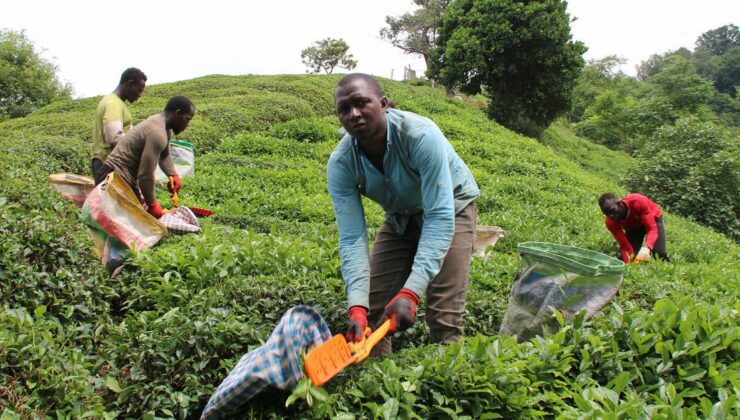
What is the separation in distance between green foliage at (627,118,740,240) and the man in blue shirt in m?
13.2

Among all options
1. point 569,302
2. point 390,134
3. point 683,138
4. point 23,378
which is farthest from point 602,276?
point 683,138

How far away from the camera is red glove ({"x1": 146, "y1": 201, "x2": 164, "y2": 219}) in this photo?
16.3 feet

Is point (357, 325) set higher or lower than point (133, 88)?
lower

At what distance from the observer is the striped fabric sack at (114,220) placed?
4.48 metres

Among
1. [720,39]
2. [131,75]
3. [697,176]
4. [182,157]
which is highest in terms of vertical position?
[720,39]

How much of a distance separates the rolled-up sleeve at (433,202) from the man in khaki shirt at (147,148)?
9.04ft

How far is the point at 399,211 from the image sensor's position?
3.14m

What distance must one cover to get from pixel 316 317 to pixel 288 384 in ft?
1.10

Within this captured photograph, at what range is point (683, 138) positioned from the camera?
15742 millimetres

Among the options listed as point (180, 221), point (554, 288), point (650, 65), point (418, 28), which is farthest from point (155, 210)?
point (650, 65)

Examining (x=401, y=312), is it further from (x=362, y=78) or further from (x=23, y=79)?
(x=23, y=79)

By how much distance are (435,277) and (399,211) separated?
16.5 inches

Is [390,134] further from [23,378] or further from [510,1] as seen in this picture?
[510,1]

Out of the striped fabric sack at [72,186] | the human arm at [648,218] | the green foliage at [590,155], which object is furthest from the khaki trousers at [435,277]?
the green foliage at [590,155]
